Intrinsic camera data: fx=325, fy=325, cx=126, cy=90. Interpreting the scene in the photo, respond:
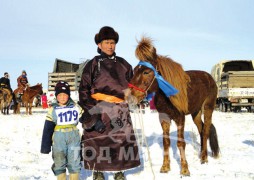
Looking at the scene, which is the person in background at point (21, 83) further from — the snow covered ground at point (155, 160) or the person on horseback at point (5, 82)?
the snow covered ground at point (155, 160)

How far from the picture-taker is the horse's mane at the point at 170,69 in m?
4.56

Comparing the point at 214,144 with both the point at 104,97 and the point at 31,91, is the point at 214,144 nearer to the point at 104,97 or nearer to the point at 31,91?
the point at 104,97

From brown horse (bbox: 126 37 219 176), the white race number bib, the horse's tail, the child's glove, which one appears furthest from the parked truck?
the white race number bib

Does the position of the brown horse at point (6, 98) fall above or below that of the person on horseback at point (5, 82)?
below

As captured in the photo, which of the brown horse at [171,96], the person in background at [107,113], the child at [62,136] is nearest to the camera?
the child at [62,136]

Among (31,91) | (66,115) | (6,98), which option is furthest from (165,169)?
(6,98)

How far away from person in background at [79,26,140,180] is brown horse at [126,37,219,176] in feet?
0.78

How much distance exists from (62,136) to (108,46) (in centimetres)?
135

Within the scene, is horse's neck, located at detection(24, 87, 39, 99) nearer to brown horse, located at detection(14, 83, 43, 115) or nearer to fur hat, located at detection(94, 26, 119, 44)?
brown horse, located at detection(14, 83, 43, 115)

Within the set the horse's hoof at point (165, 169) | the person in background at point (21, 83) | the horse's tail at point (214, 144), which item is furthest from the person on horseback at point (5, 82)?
the horse's hoof at point (165, 169)

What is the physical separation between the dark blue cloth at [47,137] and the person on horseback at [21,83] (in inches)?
580

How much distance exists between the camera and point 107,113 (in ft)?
14.1

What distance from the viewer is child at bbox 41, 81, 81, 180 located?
12.7 ft

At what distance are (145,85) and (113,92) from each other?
1.53ft
